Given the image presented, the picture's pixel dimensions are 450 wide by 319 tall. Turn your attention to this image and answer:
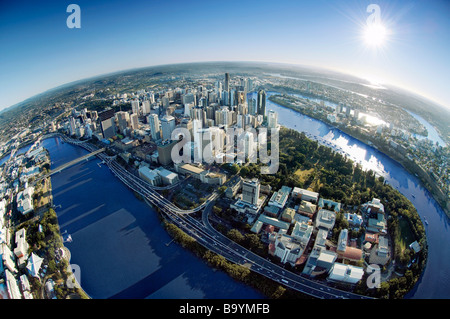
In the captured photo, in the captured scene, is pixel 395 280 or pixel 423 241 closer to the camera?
pixel 395 280

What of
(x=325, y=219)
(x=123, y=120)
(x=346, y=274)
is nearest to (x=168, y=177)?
(x=325, y=219)

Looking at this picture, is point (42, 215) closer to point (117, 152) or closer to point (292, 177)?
point (117, 152)

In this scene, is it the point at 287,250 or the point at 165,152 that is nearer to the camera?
the point at 287,250

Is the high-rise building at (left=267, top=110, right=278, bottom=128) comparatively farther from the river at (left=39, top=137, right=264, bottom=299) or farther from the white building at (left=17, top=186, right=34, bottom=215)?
the white building at (left=17, top=186, right=34, bottom=215)

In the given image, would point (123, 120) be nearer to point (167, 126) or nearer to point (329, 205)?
point (167, 126)

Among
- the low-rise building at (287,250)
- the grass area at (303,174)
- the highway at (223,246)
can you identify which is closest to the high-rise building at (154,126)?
the highway at (223,246)
